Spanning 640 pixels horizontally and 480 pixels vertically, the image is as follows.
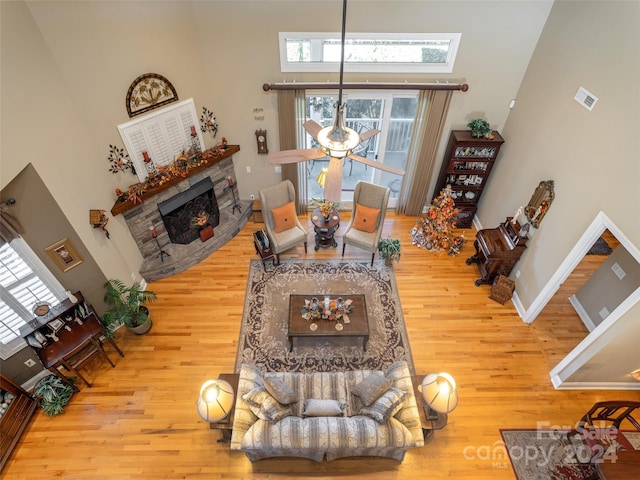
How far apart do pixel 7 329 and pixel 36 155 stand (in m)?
2.14

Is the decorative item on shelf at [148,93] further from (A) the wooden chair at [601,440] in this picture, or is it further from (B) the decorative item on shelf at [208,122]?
(A) the wooden chair at [601,440]

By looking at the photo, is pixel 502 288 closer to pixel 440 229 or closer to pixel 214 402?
pixel 440 229

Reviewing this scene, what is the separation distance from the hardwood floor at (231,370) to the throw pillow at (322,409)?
0.79 m

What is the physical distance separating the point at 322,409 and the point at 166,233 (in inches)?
165

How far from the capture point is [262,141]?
666cm

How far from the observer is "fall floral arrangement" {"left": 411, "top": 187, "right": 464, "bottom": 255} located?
21.3ft

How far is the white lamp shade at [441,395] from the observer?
152 inches

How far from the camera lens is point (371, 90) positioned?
6.13 m

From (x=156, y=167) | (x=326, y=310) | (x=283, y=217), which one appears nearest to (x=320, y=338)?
(x=326, y=310)

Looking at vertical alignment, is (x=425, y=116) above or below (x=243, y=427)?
above

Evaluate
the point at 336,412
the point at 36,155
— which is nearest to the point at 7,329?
the point at 36,155

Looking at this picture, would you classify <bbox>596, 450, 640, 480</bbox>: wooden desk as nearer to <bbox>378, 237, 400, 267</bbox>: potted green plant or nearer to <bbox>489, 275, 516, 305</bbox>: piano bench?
<bbox>489, 275, 516, 305</bbox>: piano bench

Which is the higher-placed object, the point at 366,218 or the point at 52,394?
the point at 366,218

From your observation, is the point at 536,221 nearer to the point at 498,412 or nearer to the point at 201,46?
the point at 498,412
